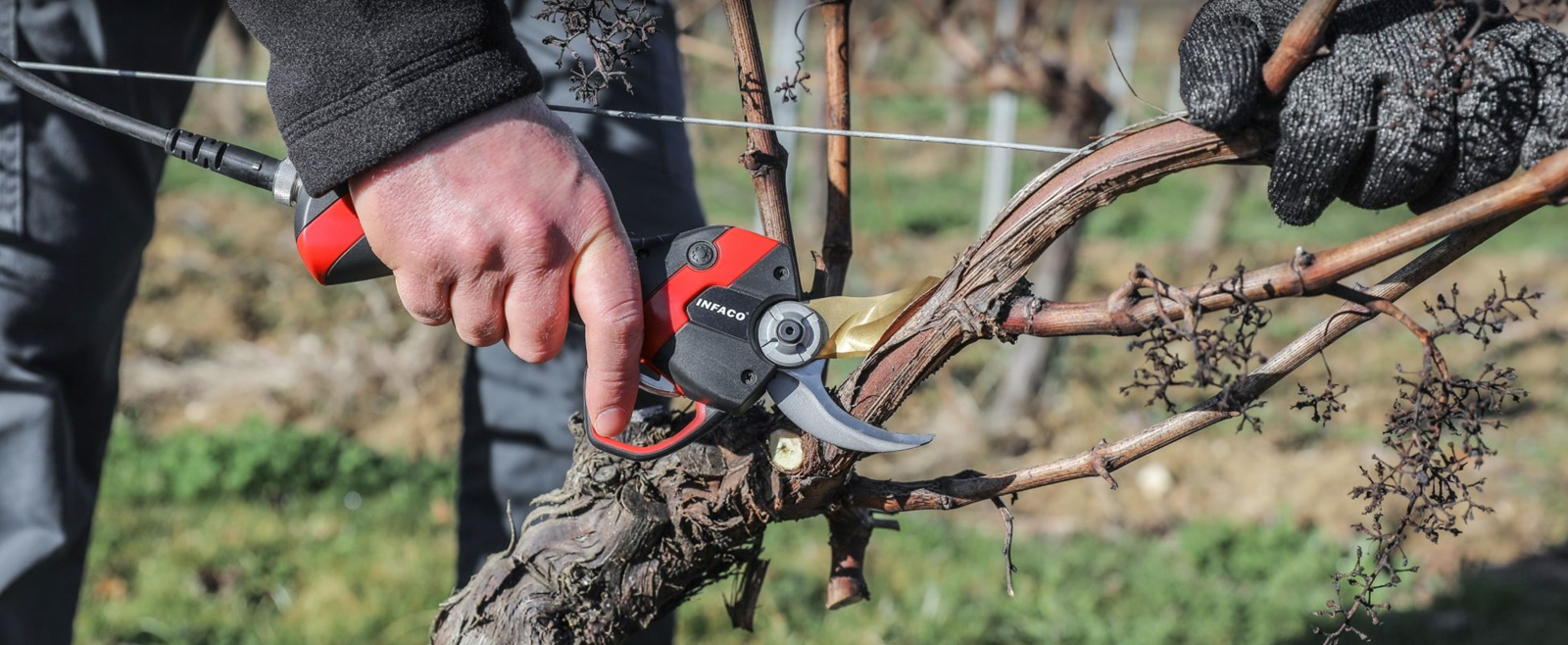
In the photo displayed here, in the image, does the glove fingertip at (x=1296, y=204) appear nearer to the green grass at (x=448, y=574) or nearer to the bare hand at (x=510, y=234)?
the bare hand at (x=510, y=234)

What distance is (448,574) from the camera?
10.7 feet

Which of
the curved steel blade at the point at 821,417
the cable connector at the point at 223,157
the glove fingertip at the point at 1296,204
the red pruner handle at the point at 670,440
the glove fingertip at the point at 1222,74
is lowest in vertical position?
the red pruner handle at the point at 670,440

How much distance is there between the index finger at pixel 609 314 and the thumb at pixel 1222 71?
71 cm

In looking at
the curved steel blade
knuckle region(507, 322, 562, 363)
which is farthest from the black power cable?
the curved steel blade

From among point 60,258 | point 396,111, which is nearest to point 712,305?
point 396,111

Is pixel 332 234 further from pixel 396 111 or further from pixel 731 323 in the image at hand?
pixel 731 323

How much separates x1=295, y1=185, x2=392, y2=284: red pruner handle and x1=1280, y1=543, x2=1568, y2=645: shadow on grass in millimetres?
2601

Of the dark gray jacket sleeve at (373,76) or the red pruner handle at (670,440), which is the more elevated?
the dark gray jacket sleeve at (373,76)

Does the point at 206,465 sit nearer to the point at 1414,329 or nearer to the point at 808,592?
the point at 808,592

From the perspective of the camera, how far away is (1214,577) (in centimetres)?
354

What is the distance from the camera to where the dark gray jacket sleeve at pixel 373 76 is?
1.32m

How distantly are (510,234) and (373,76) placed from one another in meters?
0.24

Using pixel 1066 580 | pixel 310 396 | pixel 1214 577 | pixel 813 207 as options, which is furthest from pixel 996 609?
pixel 813 207

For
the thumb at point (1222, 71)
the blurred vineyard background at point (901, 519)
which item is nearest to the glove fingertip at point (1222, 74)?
the thumb at point (1222, 71)
